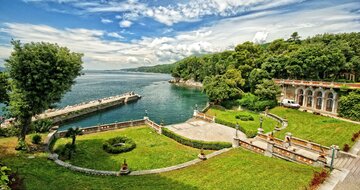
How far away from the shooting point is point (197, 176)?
43.7 ft

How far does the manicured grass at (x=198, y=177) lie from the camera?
11758mm

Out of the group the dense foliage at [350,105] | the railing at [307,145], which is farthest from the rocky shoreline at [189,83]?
the railing at [307,145]

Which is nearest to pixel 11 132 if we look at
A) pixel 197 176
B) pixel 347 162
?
pixel 197 176

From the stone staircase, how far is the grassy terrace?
1.53 meters

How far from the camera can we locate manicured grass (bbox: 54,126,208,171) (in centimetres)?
1680

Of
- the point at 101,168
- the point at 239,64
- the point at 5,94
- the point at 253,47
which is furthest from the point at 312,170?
the point at 253,47

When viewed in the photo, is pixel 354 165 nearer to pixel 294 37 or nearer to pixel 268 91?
pixel 268 91

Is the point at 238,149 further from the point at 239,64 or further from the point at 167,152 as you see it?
the point at 239,64

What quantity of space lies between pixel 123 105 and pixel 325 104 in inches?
1750

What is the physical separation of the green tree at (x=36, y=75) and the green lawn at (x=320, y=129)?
21.7 meters

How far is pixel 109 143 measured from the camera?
67.3 ft

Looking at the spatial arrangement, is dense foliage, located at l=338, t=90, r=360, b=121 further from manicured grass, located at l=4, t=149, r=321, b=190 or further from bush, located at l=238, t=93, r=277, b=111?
manicured grass, located at l=4, t=149, r=321, b=190

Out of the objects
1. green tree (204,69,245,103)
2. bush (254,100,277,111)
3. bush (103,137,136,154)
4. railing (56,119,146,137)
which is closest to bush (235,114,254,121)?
bush (254,100,277,111)

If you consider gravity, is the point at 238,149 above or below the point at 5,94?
below
